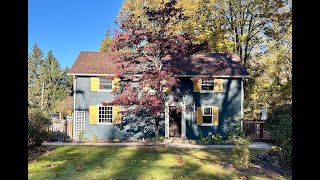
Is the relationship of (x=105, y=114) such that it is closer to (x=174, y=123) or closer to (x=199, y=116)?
(x=174, y=123)

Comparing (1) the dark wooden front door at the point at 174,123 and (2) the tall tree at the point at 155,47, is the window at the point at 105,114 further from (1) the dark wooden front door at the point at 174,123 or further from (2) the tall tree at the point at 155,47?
(1) the dark wooden front door at the point at 174,123

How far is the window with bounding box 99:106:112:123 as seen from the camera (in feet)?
55.5

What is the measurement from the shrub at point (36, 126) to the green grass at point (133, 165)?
1.04m

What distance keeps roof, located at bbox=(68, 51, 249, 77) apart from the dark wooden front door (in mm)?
2632

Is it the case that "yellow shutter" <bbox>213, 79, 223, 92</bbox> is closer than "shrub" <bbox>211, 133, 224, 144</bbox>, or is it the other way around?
"shrub" <bbox>211, 133, 224, 144</bbox>

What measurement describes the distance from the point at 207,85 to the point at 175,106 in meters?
2.54

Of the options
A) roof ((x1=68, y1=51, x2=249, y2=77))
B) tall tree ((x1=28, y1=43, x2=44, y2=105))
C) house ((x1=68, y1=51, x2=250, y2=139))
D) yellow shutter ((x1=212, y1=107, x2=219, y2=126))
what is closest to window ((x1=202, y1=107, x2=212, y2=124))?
house ((x1=68, y1=51, x2=250, y2=139))

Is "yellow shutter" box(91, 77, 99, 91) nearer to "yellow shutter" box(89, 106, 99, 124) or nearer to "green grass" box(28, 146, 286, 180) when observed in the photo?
"yellow shutter" box(89, 106, 99, 124)

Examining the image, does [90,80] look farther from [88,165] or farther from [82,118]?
[88,165]

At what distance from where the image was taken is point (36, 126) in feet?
41.3

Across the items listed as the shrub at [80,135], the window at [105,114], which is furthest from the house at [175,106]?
the shrub at [80,135]

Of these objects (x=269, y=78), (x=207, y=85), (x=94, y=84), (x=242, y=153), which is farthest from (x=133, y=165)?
(x=269, y=78)
